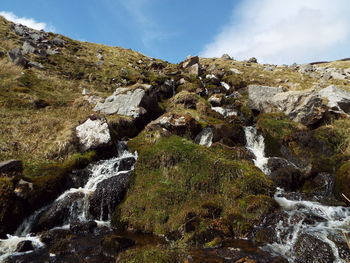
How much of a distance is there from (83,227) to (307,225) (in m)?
13.3

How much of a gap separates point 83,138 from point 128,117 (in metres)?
7.79

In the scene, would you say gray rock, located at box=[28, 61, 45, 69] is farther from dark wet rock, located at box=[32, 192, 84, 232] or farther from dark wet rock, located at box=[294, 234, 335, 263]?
dark wet rock, located at box=[294, 234, 335, 263]

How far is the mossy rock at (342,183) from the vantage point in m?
20.2

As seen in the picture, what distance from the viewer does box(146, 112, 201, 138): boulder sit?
29844 millimetres

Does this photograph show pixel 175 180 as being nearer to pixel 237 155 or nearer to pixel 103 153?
pixel 237 155

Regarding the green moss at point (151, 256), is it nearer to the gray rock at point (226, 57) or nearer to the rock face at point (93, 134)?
the rock face at point (93, 134)

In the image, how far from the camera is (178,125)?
30125 mm

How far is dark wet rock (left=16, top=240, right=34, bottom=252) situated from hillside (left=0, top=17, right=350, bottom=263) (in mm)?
828

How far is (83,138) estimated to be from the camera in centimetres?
2631

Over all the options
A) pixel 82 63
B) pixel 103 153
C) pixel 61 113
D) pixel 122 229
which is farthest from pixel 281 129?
pixel 82 63

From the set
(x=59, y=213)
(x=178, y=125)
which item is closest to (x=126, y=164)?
(x=59, y=213)

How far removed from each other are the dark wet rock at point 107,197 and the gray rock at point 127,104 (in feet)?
45.1

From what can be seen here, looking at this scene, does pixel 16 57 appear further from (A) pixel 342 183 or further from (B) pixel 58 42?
(A) pixel 342 183

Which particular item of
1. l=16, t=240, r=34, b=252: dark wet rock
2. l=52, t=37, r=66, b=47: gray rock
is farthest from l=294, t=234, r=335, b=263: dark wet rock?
l=52, t=37, r=66, b=47: gray rock
